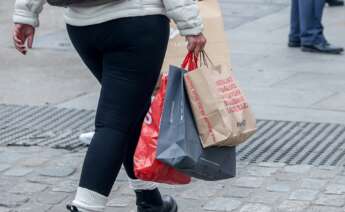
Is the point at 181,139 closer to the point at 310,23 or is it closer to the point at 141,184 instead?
the point at 141,184

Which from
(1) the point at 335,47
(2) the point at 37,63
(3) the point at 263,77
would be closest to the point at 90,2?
(3) the point at 263,77

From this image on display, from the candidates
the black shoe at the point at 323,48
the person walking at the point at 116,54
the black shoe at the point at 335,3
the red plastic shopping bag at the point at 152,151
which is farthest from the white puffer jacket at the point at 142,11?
the black shoe at the point at 335,3

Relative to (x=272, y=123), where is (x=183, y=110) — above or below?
above

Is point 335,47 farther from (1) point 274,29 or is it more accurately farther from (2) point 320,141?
(2) point 320,141

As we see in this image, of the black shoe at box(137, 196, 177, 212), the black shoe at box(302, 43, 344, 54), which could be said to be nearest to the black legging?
the black shoe at box(137, 196, 177, 212)

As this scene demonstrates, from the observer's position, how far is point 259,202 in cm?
497

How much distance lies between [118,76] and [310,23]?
5317 mm

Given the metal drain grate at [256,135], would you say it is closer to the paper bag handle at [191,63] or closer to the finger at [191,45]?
the paper bag handle at [191,63]

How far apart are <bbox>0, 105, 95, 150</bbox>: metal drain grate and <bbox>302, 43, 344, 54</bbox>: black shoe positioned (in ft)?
9.47

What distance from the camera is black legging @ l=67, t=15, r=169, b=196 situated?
4.07m

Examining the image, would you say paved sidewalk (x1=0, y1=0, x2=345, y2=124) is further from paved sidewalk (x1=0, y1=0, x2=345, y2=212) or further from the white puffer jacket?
the white puffer jacket

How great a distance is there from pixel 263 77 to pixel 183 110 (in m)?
3.99

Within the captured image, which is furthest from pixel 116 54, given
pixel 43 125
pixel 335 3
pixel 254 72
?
pixel 335 3

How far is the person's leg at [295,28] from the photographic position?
9.38 m
